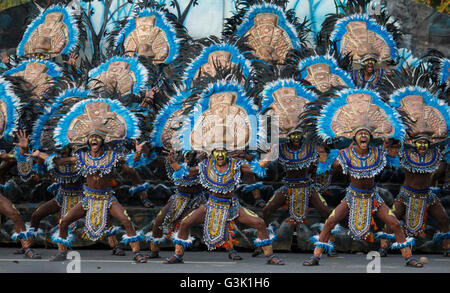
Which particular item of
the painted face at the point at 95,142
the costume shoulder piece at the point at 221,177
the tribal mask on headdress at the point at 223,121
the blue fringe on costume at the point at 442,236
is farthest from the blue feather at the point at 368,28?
the painted face at the point at 95,142

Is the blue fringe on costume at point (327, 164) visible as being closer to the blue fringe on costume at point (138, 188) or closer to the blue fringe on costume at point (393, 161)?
the blue fringe on costume at point (393, 161)

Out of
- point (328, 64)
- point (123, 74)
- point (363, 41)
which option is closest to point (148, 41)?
point (123, 74)

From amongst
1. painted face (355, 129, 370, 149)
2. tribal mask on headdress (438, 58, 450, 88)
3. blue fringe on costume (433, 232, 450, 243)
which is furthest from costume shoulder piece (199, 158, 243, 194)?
tribal mask on headdress (438, 58, 450, 88)

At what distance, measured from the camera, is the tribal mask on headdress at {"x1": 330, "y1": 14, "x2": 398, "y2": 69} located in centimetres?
1259

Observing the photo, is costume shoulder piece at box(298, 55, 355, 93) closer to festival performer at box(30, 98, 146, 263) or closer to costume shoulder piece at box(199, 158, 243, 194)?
costume shoulder piece at box(199, 158, 243, 194)

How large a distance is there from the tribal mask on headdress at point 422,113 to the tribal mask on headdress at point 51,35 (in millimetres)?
5817

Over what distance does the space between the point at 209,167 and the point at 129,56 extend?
10.3 feet

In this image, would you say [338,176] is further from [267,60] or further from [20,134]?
[20,134]

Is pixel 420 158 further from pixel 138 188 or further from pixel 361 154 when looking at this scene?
pixel 138 188

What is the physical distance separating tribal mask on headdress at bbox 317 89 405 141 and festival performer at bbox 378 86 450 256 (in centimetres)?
45

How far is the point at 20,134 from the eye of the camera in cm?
1053

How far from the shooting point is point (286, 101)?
10.6 m

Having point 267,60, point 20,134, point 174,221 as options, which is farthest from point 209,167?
point 267,60

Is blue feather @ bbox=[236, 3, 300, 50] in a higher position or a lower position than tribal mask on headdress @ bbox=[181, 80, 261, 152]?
higher
